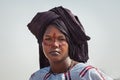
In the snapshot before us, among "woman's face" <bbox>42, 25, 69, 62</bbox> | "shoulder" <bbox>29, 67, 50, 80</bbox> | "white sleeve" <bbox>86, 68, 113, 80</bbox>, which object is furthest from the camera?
"shoulder" <bbox>29, 67, 50, 80</bbox>

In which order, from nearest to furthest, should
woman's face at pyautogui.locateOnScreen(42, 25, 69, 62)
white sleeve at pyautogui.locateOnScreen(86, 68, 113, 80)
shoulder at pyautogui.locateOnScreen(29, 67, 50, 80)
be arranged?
white sleeve at pyautogui.locateOnScreen(86, 68, 113, 80) < woman's face at pyautogui.locateOnScreen(42, 25, 69, 62) < shoulder at pyautogui.locateOnScreen(29, 67, 50, 80)

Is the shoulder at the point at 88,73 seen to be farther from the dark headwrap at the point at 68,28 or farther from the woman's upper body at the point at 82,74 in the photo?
the dark headwrap at the point at 68,28

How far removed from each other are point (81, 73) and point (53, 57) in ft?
1.03

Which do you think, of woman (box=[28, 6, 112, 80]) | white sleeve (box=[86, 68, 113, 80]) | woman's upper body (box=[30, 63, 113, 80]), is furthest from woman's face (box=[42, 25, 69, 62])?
white sleeve (box=[86, 68, 113, 80])

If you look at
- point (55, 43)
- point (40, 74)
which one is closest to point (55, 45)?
point (55, 43)

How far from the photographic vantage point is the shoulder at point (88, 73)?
3.52 meters

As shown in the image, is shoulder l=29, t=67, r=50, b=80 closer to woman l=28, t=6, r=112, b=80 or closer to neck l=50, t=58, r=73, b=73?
woman l=28, t=6, r=112, b=80

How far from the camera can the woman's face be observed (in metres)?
3.62

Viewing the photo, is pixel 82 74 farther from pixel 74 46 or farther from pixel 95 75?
pixel 74 46

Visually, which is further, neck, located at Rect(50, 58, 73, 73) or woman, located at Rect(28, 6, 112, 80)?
neck, located at Rect(50, 58, 73, 73)

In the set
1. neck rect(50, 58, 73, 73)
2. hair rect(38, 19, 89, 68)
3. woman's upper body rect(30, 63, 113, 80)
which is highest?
hair rect(38, 19, 89, 68)

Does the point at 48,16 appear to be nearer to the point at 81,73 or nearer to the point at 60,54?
the point at 60,54

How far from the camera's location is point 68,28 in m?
3.68

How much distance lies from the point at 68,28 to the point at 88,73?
48 cm
